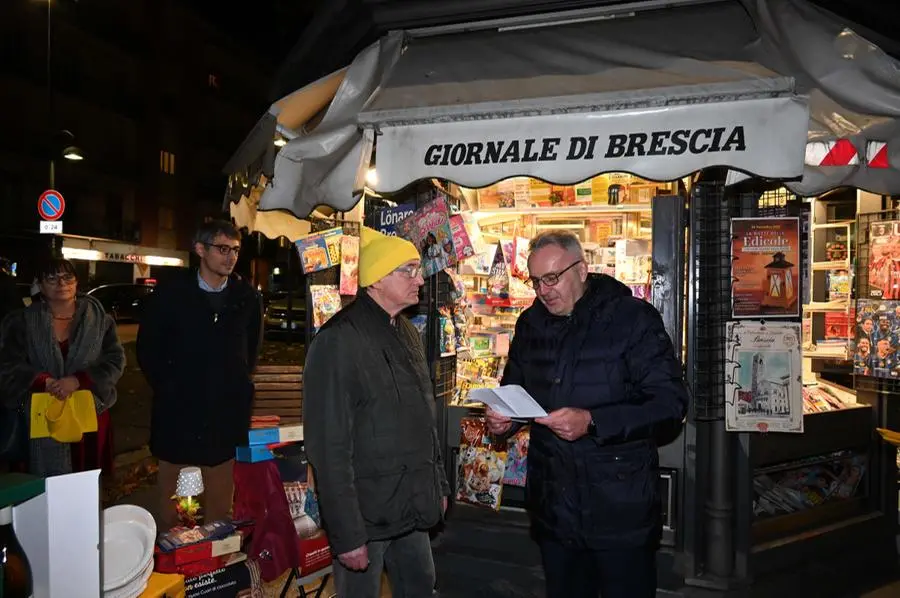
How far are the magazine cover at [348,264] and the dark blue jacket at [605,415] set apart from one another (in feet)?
7.23

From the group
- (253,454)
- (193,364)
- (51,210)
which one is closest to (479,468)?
(253,454)

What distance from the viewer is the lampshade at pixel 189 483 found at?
3371 mm

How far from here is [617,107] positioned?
10.9ft

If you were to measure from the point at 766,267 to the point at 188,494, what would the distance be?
3.69m

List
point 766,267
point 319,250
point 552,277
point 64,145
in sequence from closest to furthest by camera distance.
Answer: point 552,277 < point 766,267 < point 319,250 < point 64,145

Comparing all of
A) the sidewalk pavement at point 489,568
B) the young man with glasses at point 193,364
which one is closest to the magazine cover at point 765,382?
the sidewalk pavement at point 489,568

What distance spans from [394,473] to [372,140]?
6.85ft

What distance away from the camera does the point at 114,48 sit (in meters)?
30.2

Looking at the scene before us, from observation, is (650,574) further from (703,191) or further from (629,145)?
(703,191)

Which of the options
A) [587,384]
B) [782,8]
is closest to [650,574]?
[587,384]

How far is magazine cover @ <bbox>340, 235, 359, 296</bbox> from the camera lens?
4.66m

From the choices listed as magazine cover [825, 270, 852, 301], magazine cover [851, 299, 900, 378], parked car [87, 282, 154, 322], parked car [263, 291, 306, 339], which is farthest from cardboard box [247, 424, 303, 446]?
parked car [87, 282, 154, 322]

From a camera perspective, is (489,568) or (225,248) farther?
(489,568)

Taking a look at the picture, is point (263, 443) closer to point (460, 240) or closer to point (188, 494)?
point (188, 494)
